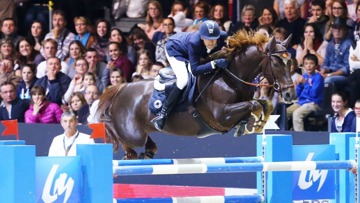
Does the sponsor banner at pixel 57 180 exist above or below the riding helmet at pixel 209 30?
below

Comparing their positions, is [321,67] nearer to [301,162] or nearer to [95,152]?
[301,162]

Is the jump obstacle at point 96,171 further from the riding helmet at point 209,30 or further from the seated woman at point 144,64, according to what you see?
the seated woman at point 144,64

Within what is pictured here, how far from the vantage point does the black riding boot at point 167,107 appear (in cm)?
930

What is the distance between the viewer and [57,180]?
6797 mm

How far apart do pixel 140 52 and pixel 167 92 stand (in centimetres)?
384

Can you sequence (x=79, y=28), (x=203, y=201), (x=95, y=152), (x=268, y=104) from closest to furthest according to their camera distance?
1. (x=95, y=152)
2. (x=203, y=201)
3. (x=268, y=104)
4. (x=79, y=28)

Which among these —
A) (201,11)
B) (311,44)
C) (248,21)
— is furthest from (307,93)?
(201,11)

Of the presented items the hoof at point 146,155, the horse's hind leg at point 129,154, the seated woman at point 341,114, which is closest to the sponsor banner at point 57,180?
the hoof at point 146,155

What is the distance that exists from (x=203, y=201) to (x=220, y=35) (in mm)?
2126

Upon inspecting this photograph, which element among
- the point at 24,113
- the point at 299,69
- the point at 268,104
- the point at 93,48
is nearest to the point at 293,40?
the point at 299,69

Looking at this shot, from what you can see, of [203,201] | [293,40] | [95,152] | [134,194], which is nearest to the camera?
[95,152]

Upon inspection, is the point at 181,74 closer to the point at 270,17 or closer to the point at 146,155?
the point at 146,155

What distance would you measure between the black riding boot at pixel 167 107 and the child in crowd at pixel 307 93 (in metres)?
2.66

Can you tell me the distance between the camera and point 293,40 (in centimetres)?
1310
